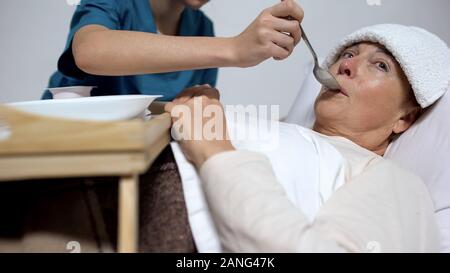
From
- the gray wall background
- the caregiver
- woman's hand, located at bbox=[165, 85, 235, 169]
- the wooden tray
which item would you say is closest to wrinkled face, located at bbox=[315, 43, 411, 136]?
the caregiver

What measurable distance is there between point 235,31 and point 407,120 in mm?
764

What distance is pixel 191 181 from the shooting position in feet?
2.41

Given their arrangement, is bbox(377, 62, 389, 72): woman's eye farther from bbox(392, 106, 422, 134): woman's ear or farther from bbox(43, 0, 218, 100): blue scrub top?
bbox(43, 0, 218, 100): blue scrub top

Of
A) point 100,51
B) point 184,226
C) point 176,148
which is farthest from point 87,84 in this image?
point 184,226

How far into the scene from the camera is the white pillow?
97cm

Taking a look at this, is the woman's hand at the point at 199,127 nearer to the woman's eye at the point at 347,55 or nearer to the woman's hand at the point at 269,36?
the woman's hand at the point at 269,36

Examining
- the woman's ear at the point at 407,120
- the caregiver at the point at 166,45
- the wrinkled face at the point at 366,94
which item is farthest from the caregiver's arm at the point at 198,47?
the woman's ear at the point at 407,120

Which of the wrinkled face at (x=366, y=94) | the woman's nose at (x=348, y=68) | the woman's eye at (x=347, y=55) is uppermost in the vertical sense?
the woman's eye at (x=347, y=55)

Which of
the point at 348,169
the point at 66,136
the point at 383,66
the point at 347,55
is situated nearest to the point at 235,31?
the point at 347,55

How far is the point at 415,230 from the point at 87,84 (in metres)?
0.89

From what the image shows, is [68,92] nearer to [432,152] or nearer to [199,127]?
[199,127]

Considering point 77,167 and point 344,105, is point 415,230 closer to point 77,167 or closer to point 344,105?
point 344,105

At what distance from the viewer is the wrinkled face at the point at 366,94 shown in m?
1.05

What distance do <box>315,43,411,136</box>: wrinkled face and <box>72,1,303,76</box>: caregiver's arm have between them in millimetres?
283
